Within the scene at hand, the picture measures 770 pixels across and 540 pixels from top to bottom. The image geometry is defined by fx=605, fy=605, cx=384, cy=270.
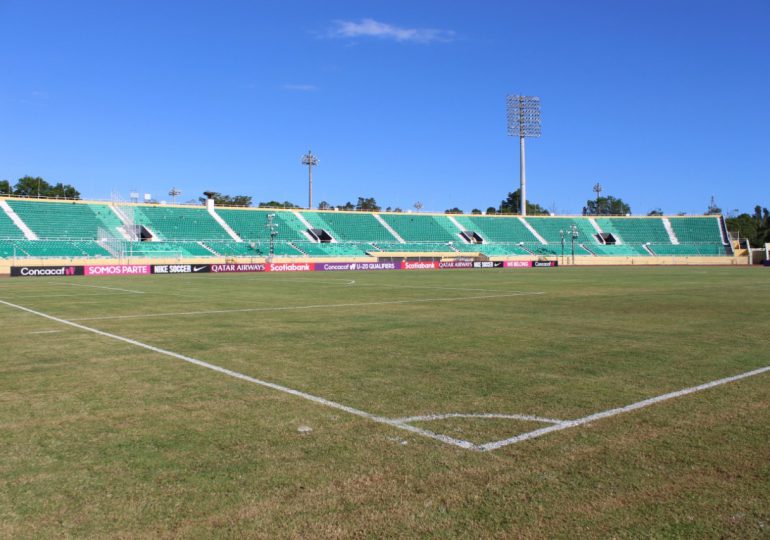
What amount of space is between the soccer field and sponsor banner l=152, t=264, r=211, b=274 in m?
43.5

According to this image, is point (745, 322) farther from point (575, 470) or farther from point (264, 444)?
point (264, 444)

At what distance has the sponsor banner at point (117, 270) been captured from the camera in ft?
166

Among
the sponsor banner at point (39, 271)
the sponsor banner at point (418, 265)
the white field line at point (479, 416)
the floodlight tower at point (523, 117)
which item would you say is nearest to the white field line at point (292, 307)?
the white field line at point (479, 416)

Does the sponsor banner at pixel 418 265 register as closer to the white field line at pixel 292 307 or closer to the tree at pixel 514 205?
the white field line at pixel 292 307

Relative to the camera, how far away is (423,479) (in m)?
4.53

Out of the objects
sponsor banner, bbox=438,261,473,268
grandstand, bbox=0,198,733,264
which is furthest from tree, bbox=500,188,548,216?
sponsor banner, bbox=438,261,473,268

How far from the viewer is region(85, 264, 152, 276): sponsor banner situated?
50.7 metres

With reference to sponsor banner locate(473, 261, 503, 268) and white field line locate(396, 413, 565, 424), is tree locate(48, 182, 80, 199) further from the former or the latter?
white field line locate(396, 413, 565, 424)

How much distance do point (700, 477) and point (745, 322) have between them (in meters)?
11.9

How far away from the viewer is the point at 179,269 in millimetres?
54688

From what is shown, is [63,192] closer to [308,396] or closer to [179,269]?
[179,269]

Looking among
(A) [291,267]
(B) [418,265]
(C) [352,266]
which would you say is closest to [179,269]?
(A) [291,267]

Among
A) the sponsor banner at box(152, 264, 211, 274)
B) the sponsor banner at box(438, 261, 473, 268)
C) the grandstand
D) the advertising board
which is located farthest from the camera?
the sponsor banner at box(438, 261, 473, 268)

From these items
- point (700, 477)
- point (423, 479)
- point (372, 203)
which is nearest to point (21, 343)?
point (423, 479)
